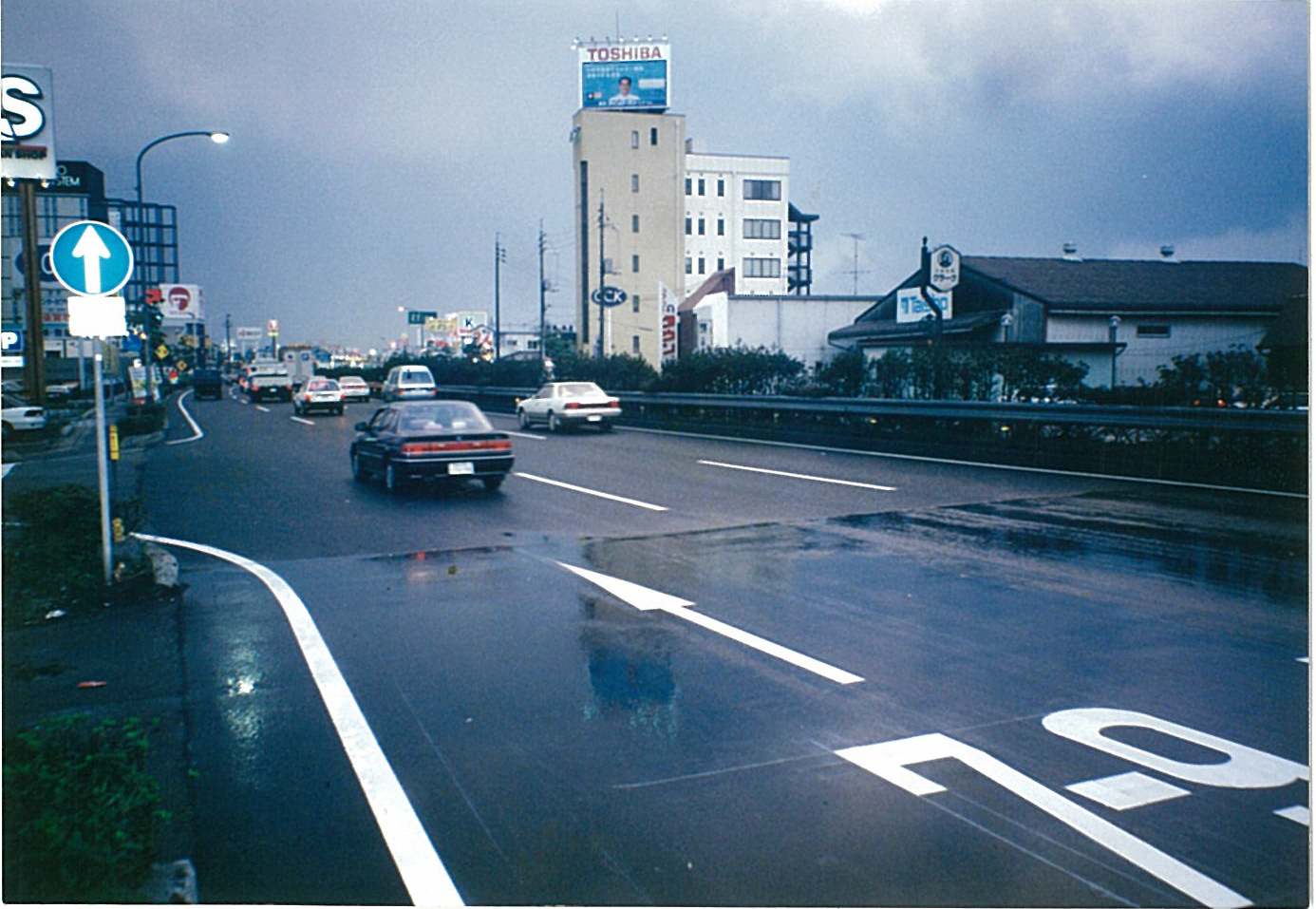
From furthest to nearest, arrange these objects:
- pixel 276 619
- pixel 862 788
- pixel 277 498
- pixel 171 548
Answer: pixel 277 498
pixel 171 548
pixel 276 619
pixel 862 788

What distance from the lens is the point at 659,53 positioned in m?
84.1

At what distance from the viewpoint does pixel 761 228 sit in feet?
336

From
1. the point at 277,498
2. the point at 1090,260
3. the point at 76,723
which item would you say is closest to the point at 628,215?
the point at 1090,260

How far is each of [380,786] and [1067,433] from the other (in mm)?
15992

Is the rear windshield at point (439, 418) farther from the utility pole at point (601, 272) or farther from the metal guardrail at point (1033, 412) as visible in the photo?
the utility pole at point (601, 272)

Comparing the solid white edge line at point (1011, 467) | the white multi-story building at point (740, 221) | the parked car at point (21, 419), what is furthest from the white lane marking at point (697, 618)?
the white multi-story building at point (740, 221)

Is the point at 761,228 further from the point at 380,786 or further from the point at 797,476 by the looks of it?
the point at 380,786

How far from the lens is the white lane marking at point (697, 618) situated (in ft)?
20.8

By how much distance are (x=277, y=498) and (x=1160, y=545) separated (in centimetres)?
1154

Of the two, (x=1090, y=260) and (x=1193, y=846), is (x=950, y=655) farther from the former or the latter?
(x=1090, y=260)

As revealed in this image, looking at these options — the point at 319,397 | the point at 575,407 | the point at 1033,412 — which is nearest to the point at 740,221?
the point at 319,397

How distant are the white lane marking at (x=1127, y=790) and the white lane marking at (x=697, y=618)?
1.70 m

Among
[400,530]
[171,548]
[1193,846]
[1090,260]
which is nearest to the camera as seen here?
[1193,846]

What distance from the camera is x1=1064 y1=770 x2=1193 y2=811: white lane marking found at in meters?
4.41
